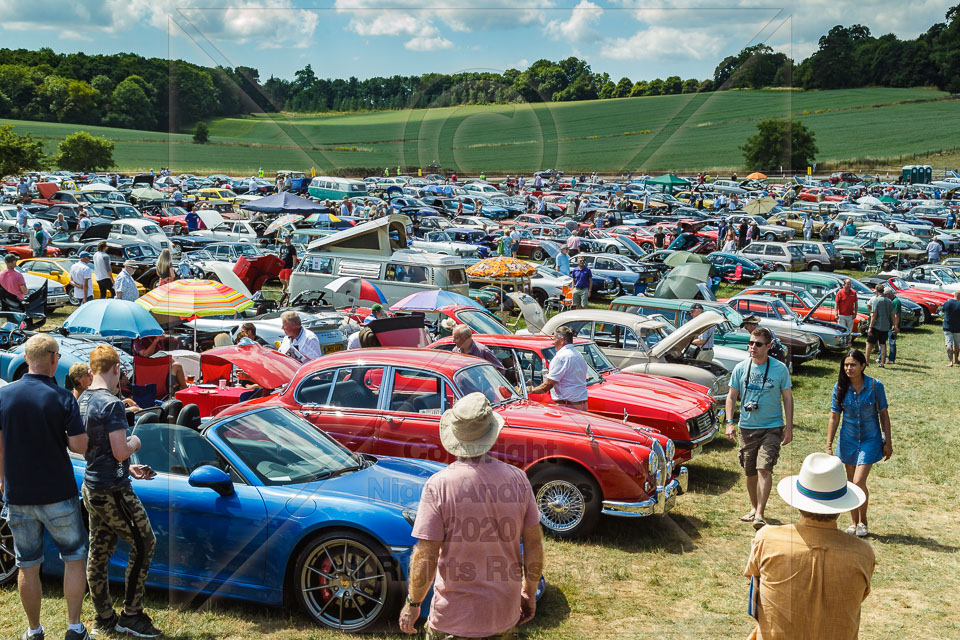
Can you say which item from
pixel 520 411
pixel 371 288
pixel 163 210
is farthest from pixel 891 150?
pixel 520 411

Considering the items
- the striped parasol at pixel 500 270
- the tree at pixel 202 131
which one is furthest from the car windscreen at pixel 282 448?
the striped parasol at pixel 500 270

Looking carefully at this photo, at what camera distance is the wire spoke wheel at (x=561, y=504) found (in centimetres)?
721

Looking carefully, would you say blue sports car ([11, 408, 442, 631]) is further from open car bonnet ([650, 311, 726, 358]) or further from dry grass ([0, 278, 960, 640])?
open car bonnet ([650, 311, 726, 358])

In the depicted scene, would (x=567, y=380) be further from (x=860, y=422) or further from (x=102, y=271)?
(x=102, y=271)

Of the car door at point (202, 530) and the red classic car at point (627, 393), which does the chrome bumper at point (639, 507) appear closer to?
the red classic car at point (627, 393)

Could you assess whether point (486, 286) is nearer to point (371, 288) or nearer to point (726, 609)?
point (371, 288)

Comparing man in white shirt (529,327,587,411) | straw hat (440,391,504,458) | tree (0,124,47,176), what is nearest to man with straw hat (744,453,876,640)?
straw hat (440,391,504,458)

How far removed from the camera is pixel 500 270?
21.5 m

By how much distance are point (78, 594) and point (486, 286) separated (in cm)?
1816

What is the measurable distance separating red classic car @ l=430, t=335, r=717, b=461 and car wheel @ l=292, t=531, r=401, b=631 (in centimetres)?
416

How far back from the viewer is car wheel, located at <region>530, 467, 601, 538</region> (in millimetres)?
7180

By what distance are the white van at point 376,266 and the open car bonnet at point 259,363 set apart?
8807mm

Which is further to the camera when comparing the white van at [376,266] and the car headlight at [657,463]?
the white van at [376,266]

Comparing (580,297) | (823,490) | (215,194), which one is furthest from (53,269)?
(215,194)
